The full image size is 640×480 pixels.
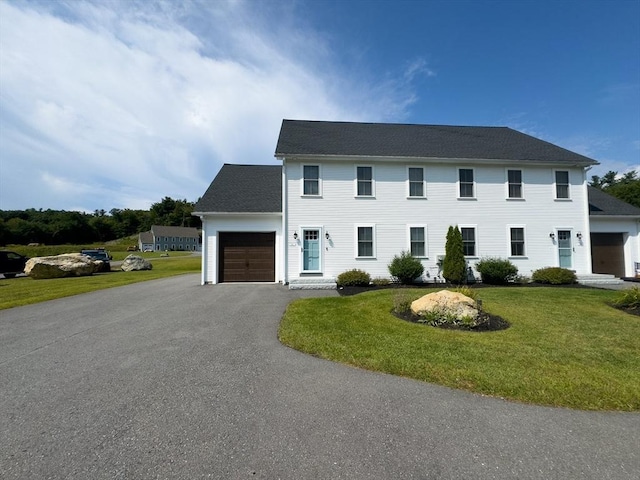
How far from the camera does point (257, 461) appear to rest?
2.57m

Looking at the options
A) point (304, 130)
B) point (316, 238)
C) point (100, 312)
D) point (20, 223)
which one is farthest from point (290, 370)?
point (20, 223)

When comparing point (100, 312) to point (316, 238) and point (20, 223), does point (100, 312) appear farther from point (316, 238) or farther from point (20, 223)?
point (20, 223)

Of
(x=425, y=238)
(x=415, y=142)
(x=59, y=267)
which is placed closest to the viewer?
(x=425, y=238)

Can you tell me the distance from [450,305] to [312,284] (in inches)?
275

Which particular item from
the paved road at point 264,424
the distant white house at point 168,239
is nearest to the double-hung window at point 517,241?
the paved road at point 264,424

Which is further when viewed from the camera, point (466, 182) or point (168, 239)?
point (168, 239)

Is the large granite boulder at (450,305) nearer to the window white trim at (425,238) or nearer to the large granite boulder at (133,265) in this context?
the window white trim at (425,238)

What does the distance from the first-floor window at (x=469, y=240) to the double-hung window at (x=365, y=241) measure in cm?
463

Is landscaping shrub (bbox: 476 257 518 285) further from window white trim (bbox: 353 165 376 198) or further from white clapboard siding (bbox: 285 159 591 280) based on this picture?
window white trim (bbox: 353 165 376 198)

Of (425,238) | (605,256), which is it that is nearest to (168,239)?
(425,238)

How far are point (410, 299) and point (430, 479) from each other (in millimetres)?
6323

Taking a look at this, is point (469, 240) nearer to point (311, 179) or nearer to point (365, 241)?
point (365, 241)

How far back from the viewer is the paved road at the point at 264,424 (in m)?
2.51

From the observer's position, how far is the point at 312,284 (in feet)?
43.3
